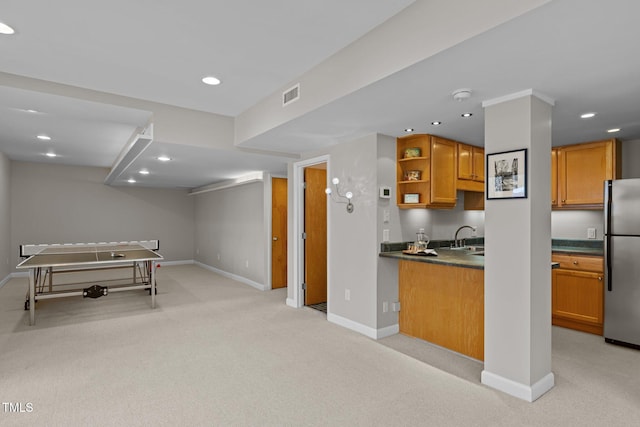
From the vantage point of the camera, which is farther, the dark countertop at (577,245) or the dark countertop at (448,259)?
the dark countertop at (577,245)

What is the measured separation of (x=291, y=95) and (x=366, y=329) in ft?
8.50

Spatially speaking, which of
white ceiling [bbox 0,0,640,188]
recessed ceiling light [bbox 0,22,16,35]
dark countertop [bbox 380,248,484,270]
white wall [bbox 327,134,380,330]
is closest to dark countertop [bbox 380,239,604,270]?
dark countertop [bbox 380,248,484,270]

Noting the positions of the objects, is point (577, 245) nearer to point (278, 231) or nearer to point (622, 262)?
point (622, 262)

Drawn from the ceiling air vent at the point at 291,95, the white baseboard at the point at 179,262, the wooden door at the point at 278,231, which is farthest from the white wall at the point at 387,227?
the white baseboard at the point at 179,262

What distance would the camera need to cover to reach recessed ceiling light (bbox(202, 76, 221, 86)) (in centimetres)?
309

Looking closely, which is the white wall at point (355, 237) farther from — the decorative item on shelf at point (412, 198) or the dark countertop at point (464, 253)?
the decorative item on shelf at point (412, 198)

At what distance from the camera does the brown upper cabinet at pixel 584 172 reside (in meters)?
3.87

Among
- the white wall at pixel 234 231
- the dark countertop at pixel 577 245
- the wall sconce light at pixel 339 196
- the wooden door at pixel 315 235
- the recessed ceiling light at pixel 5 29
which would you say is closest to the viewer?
the recessed ceiling light at pixel 5 29

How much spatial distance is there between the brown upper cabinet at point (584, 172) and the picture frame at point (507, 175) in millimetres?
2234

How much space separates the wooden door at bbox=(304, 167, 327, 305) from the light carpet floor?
863 millimetres

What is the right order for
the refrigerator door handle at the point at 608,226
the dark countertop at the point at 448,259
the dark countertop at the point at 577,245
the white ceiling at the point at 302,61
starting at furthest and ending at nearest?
1. the dark countertop at the point at 577,245
2. the refrigerator door handle at the point at 608,226
3. the dark countertop at the point at 448,259
4. the white ceiling at the point at 302,61

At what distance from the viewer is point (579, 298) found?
384 centimetres

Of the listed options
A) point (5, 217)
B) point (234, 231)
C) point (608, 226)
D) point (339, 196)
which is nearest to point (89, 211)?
point (5, 217)

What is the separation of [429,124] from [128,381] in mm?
3459
